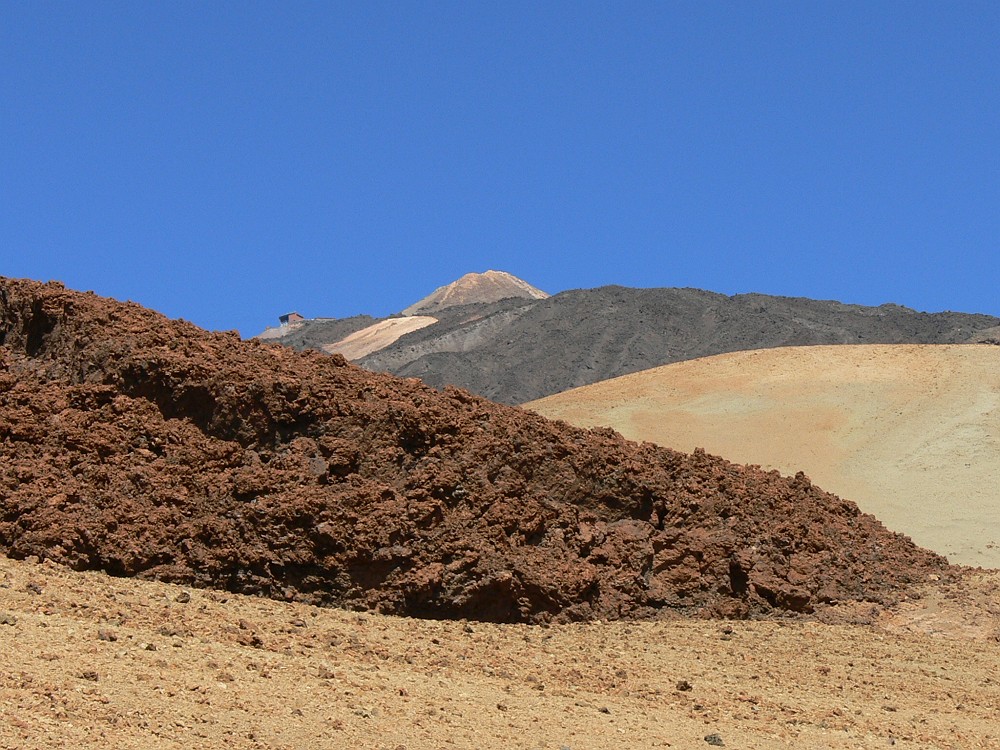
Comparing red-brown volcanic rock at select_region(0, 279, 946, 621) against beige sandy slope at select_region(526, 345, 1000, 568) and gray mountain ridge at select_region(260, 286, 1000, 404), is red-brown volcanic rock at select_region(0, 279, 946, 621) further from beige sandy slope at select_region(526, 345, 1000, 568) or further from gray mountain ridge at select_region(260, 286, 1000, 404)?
gray mountain ridge at select_region(260, 286, 1000, 404)

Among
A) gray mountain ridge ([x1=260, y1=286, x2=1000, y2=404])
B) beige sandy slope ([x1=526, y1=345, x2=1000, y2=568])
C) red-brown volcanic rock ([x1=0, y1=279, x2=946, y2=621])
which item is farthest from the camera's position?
gray mountain ridge ([x1=260, y1=286, x2=1000, y2=404])

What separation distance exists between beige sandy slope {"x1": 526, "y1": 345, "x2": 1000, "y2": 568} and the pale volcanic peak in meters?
79.6

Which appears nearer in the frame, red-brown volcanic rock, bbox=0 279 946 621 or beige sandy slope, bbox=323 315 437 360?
red-brown volcanic rock, bbox=0 279 946 621

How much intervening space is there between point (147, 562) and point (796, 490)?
5824 mm

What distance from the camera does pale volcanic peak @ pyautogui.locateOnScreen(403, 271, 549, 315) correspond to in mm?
112500

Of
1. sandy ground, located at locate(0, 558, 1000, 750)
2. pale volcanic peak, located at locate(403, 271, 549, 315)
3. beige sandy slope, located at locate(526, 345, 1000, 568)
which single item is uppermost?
pale volcanic peak, located at locate(403, 271, 549, 315)

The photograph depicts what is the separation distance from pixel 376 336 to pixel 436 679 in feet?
256

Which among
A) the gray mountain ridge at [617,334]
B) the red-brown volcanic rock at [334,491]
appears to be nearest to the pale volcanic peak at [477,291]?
the gray mountain ridge at [617,334]

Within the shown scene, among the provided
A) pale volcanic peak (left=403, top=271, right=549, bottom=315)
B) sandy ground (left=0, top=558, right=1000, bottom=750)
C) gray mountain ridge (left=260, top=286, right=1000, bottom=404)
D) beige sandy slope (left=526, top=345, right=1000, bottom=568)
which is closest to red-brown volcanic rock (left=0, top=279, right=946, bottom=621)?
sandy ground (left=0, top=558, right=1000, bottom=750)

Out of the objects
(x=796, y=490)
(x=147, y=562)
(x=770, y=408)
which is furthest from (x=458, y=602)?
(x=770, y=408)

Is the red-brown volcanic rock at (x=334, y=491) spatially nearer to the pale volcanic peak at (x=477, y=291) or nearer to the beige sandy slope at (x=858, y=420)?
the beige sandy slope at (x=858, y=420)

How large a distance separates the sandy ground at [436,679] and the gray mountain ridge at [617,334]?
5090 centimetres

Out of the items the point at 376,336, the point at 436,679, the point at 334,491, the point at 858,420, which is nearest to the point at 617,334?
the point at 376,336

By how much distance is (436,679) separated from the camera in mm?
7430
